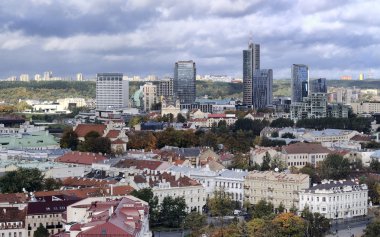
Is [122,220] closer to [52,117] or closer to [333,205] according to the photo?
[333,205]

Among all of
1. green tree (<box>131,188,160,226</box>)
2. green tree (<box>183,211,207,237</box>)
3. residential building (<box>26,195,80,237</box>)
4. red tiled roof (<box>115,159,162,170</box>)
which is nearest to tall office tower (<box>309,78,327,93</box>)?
red tiled roof (<box>115,159,162,170</box>)

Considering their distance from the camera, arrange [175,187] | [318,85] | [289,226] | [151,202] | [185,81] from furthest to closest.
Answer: [318,85], [185,81], [175,187], [151,202], [289,226]

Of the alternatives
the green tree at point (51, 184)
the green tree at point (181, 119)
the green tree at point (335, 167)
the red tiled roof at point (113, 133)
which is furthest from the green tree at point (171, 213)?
the green tree at point (181, 119)

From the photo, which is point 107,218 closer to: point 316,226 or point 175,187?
point 316,226

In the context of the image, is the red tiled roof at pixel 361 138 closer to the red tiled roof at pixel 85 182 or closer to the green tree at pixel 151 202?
the red tiled roof at pixel 85 182

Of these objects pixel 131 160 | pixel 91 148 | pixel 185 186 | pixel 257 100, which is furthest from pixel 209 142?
pixel 257 100

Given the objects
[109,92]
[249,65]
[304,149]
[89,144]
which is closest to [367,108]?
[249,65]
